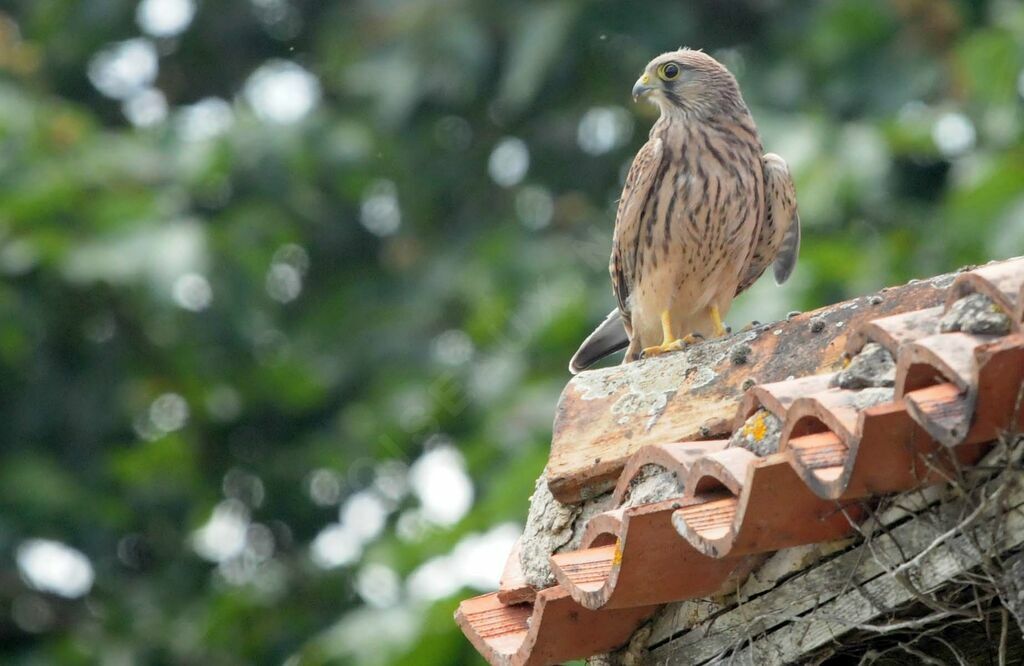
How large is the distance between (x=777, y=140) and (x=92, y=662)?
211 inches

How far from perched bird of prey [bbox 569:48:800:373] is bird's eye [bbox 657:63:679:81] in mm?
33

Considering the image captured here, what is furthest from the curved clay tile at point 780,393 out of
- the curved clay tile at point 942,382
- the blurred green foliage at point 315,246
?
the blurred green foliage at point 315,246

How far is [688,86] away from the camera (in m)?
5.52

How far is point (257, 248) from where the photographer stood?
11281 millimetres

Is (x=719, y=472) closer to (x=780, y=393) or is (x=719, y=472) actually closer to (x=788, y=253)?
(x=780, y=393)

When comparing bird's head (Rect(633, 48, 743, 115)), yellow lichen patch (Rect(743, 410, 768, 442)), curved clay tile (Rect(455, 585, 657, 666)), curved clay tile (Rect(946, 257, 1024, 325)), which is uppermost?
bird's head (Rect(633, 48, 743, 115))

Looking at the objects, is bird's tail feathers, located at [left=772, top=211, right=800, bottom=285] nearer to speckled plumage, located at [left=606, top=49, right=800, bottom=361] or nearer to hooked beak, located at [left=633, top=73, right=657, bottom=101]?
speckled plumage, located at [left=606, top=49, right=800, bottom=361]

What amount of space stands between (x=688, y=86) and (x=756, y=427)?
2.57 meters

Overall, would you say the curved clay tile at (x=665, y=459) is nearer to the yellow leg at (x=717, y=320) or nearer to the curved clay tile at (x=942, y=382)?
the curved clay tile at (x=942, y=382)

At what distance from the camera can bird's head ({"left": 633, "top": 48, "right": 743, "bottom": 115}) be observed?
17.8 feet

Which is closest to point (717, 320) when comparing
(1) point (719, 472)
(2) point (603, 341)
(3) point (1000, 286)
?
(2) point (603, 341)

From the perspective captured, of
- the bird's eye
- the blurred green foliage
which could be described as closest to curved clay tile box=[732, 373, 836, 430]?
the bird's eye

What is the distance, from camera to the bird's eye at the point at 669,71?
5617mm

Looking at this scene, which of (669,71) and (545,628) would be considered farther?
(669,71)
